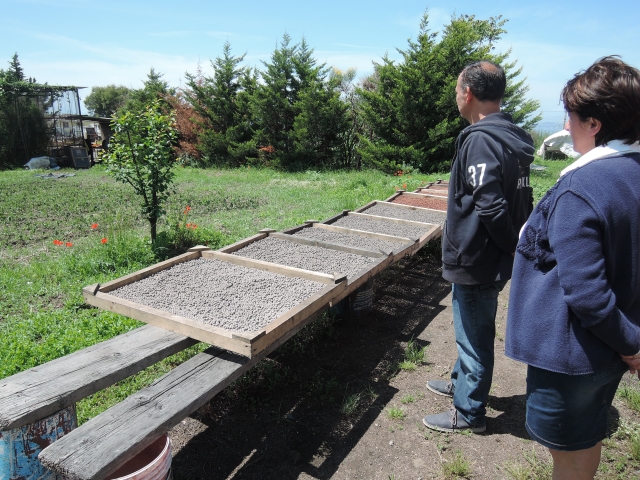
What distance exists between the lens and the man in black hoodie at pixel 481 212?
2275 mm

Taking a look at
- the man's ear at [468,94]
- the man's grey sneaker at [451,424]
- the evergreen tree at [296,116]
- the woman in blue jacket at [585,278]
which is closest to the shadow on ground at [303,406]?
the man's grey sneaker at [451,424]

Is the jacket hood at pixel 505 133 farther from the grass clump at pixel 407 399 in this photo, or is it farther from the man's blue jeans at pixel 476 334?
the grass clump at pixel 407 399

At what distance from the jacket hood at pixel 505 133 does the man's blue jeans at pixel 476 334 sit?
70cm

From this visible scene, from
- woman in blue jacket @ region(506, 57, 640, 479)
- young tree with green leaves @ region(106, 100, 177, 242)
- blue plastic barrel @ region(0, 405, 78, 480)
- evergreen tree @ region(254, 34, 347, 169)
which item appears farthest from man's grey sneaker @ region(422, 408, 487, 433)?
evergreen tree @ region(254, 34, 347, 169)

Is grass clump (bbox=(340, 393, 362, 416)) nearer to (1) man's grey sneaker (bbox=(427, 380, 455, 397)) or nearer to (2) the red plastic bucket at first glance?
(1) man's grey sneaker (bbox=(427, 380, 455, 397))

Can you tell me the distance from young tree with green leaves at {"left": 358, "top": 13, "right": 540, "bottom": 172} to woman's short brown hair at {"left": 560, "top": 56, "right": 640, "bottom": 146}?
13158 mm

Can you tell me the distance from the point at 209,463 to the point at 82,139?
1960 cm

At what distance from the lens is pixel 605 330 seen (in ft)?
4.59

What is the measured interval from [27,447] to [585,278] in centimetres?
220

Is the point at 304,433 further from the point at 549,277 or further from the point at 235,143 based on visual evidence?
the point at 235,143

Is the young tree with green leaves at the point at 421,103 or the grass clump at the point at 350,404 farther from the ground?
the young tree with green leaves at the point at 421,103

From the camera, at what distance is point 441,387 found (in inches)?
123

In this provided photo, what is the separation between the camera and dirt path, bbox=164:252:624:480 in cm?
246

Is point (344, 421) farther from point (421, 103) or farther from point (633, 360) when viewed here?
point (421, 103)
